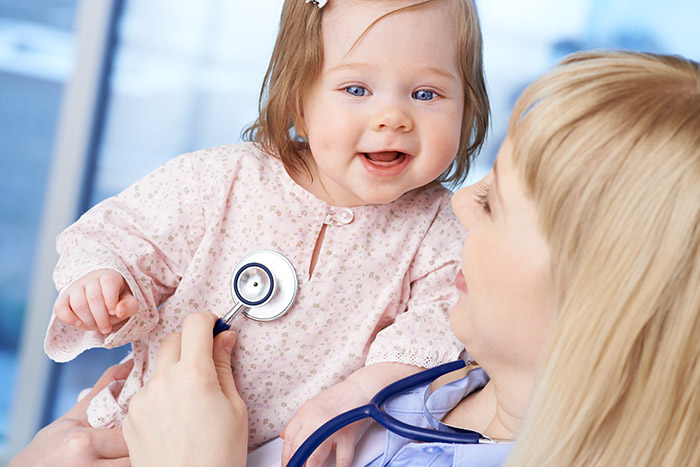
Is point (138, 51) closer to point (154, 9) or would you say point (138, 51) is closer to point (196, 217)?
point (154, 9)

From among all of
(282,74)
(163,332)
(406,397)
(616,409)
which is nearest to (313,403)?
(406,397)

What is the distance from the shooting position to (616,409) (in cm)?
73

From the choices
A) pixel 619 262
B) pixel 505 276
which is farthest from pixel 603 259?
pixel 505 276

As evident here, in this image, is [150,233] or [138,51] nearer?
[150,233]

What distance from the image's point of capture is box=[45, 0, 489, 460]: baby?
1.06 metres

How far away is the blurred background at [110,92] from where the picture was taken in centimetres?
278

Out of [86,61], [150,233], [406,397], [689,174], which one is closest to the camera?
[689,174]

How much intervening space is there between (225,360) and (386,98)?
1.57ft

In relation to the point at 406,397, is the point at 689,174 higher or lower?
higher

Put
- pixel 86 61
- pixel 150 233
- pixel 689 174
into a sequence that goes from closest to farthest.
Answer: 1. pixel 689 174
2. pixel 150 233
3. pixel 86 61

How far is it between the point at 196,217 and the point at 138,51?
1894 millimetres

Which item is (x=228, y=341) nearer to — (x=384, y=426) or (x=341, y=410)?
(x=341, y=410)

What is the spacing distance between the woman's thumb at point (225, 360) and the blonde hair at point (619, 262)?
0.43 metres

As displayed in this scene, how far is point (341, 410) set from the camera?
1.02 meters
